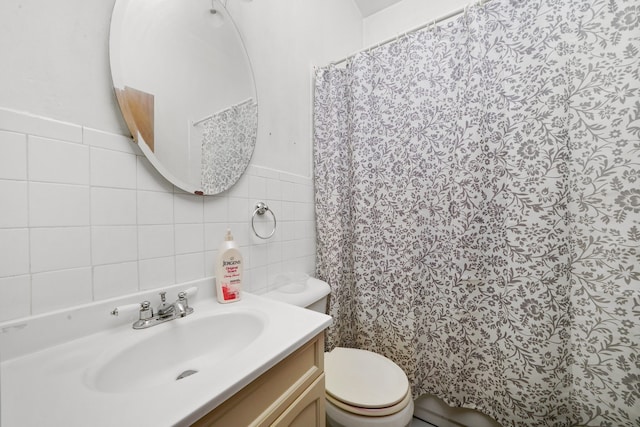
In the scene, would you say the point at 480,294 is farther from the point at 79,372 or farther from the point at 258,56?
the point at 258,56

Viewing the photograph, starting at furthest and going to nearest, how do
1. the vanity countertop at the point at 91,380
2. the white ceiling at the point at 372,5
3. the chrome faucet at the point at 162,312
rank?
the white ceiling at the point at 372,5 → the chrome faucet at the point at 162,312 → the vanity countertop at the point at 91,380

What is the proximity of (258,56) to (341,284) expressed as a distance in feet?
3.94

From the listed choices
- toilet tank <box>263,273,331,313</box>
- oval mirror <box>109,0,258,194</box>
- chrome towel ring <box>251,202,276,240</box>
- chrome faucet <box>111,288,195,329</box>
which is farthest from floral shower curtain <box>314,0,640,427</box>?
chrome faucet <box>111,288,195,329</box>

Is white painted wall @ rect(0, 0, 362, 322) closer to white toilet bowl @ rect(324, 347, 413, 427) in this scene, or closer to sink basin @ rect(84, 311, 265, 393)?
sink basin @ rect(84, 311, 265, 393)

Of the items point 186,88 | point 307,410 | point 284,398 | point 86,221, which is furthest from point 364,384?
point 186,88

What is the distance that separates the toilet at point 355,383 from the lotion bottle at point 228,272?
22 cm

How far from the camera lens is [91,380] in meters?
0.46

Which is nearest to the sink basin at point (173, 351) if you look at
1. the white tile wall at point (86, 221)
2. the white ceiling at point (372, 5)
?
the white tile wall at point (86, 221)

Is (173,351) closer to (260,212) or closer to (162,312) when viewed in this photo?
(162,312)

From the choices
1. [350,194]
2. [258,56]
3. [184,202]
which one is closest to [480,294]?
[350,194]

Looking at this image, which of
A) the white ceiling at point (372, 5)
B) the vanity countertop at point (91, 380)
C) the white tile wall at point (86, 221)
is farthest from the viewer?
the white ceiling at point (372, 5)

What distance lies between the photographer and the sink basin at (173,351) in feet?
1.72

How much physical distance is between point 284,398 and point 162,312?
42cm

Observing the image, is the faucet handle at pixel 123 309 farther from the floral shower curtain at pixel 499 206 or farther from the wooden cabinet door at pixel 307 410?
the floral shower curtain at pixel 499 206
